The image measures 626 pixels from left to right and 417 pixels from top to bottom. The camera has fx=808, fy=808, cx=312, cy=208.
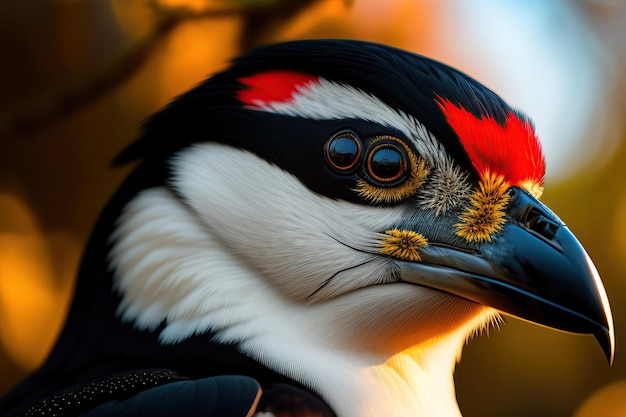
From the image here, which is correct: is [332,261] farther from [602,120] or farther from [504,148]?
[602,120]

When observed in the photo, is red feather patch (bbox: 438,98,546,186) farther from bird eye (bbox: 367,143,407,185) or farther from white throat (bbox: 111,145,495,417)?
white throat (bbox: 111,145,495,417)

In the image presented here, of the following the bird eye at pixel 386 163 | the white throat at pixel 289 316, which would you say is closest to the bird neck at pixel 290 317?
the white throat at pixel 289 316

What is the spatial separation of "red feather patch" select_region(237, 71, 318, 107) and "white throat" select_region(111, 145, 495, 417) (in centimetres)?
32

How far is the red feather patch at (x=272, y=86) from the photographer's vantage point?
2.06 metres

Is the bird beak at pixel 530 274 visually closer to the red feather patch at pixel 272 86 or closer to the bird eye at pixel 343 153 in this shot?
the bird eye at pixel 343 153

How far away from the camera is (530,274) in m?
1.81

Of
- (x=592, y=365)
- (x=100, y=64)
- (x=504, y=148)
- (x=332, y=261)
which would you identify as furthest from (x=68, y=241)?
(x=592, y=365)

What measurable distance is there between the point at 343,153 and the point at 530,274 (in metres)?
0.52

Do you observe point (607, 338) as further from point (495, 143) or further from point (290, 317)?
point (290, 317)

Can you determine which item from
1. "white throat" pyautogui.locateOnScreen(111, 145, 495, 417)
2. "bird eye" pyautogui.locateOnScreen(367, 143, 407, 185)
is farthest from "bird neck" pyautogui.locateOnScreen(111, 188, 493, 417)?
"bird eye" pyautogui.locateOnScreen(367, 143, 407, 185)

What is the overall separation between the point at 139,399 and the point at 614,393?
11.8 feet

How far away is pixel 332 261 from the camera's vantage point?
76.6 inches

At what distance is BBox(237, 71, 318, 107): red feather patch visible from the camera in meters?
2.06

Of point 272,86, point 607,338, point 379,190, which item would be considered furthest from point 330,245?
point 607,338
